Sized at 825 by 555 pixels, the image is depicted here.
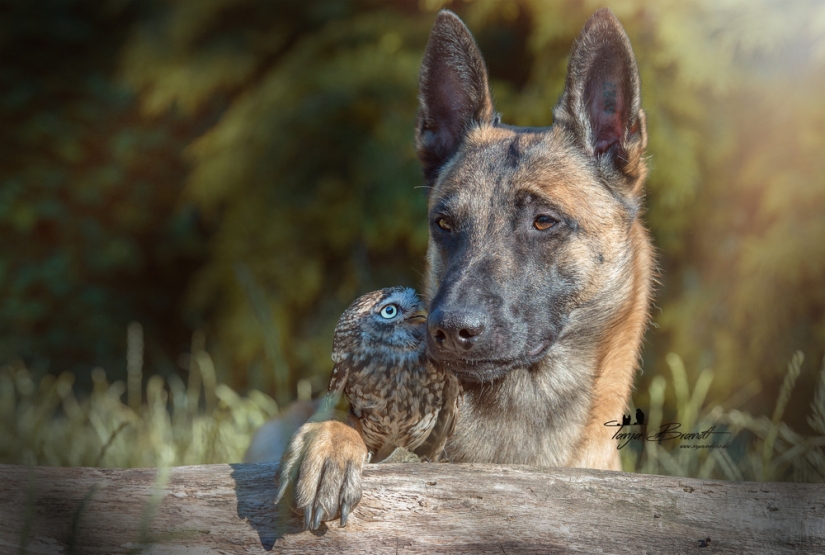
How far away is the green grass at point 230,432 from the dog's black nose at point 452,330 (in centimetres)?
203

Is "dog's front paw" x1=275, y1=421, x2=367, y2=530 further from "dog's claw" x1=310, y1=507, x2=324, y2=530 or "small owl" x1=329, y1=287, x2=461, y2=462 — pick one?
"small owl" x1=329, y1=287, x2=461, y2=462

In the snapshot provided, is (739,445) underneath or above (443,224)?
underneath

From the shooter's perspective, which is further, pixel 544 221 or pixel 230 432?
pixel 230 432

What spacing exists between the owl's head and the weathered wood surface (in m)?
0.37

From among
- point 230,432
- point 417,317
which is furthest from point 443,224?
point 230,432

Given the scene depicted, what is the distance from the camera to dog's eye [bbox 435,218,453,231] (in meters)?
2.91

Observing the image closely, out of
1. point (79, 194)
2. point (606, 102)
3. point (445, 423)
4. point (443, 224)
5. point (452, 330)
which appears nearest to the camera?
point (452, 330)

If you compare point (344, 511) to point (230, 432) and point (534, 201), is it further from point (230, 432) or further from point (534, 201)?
point (230, 432)

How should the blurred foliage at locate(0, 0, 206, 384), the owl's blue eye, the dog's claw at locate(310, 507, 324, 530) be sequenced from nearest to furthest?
1. the dog's claw at locate(310, 507, 324, 530)
2. the owl's blue eye
3. the blurred foliage at locate(0, 0, 206, 384)

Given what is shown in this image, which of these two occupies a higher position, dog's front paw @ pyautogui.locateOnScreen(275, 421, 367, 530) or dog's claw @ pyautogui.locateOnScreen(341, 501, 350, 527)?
dog's front paw @ pyautogui.locateOnScreen(275, 421, 367, 530)

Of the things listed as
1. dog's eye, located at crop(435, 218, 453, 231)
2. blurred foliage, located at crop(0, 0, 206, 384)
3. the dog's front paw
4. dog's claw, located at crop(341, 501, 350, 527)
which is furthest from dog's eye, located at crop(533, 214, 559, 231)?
blurred foliage, located at crop(0, 0, 206, 384)

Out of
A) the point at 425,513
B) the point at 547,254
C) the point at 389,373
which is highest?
the point at 547,254

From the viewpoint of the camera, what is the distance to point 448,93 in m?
3.32

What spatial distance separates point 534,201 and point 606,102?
1.94 feet
